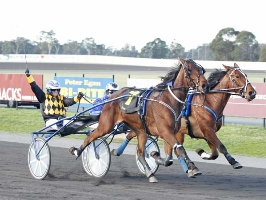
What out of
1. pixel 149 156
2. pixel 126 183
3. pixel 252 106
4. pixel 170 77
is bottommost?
pixel 126 183

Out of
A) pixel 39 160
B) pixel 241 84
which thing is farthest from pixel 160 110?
pixel 39 160

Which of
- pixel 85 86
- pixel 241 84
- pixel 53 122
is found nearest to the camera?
pixel 53 122

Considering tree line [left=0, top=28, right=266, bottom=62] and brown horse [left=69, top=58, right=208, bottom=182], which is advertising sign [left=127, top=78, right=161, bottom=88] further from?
tree line [left=0, top=28, right=266, bottom=62]

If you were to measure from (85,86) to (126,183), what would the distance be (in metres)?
11.5

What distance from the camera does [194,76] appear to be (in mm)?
9562

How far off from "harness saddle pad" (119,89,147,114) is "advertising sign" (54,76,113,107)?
32.1ft

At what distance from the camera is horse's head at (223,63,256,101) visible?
10.6 m

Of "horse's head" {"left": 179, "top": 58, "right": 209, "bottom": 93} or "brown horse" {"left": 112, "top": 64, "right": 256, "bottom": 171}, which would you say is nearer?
"horse's head" {"left": 179, "top": 58, "right": 209, "bottom": 93}

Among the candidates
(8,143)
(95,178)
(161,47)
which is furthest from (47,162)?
(161,47)

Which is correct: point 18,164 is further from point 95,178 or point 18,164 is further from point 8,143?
point 8,143

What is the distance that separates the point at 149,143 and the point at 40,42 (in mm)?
99630

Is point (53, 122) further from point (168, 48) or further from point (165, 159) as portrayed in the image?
point (168, 48)

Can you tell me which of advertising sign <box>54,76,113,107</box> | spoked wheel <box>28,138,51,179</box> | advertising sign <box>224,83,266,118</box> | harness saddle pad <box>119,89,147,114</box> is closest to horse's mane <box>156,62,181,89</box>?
harness saddle pad <box>119,89,147,114</box>

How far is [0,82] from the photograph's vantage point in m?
24.4
